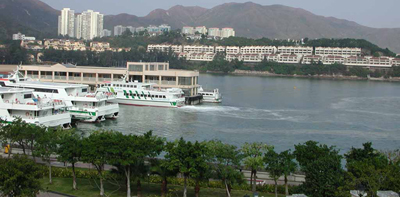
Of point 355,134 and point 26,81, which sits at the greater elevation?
point 26,81

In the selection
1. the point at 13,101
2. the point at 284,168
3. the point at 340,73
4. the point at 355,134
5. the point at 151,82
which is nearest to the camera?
the point at 284,168

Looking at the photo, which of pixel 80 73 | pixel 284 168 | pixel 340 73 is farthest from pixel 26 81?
pixel 340 73

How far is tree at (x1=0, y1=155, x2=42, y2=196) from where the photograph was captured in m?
7.59

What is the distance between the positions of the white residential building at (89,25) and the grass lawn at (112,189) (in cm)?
13293

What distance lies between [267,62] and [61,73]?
50.3 metres

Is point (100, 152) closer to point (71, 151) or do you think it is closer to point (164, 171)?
point (71, 151)

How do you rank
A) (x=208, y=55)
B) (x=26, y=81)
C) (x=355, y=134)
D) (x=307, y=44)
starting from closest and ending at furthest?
1. (x=355, y=134)
2. (x=26, y=81)
3. (x=208, y=55)
4. (x=307, y=44)

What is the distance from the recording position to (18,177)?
7754 millimetres

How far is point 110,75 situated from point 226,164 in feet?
68.6

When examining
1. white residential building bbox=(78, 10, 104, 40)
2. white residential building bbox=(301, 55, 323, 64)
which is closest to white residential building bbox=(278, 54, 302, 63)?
white residential building bbox=(301, 55, 323, 64)

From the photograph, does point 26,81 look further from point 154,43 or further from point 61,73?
point 154,43

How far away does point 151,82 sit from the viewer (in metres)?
29.9

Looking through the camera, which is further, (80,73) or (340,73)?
(340,73)

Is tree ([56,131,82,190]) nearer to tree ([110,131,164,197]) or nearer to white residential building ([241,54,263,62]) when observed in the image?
tree ([110,131,164,197])
